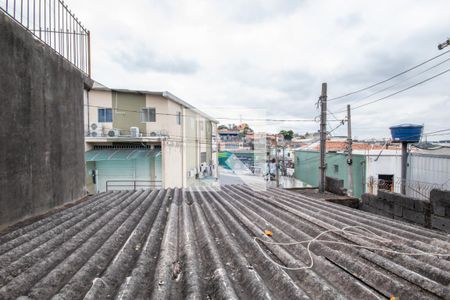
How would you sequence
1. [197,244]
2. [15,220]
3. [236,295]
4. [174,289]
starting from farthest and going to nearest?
[15,220], [197,244], [174,289], [236,295]

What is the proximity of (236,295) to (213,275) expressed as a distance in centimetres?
34

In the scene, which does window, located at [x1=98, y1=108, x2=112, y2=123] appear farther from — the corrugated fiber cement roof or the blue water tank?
the blue water tank

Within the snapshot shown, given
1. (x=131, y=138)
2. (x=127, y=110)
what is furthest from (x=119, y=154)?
(x=127, y=110)

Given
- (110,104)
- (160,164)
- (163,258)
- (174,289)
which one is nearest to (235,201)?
(163,258)

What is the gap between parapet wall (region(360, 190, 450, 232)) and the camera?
4.88m

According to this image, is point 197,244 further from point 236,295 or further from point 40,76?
point 40,76

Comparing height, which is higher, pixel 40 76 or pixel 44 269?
pixel 40 76

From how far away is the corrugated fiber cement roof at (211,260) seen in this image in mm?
1803

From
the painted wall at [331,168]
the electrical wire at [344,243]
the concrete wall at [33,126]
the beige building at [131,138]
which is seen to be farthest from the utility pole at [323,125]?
the beige building at [131,138]

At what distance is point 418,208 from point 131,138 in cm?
1305

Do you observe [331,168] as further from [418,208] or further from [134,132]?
[134,132]

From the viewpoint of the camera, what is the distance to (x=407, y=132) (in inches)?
341

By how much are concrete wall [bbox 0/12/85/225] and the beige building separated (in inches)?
332

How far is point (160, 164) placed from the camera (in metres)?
14.7
